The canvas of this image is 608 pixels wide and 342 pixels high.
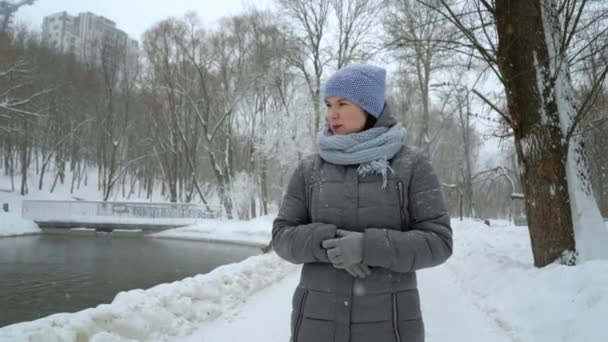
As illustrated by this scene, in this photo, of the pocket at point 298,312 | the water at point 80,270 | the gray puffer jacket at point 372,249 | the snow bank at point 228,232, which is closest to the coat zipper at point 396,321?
the gray puffer jacket at point 372,249

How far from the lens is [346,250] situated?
1.65 metres

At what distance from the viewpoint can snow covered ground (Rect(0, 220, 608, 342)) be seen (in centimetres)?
406

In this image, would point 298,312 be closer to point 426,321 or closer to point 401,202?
point 401,202

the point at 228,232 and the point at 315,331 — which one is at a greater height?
the point at 315,331

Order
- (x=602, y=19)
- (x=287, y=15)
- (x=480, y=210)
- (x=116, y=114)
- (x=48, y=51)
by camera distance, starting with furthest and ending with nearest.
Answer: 1. (x=480, y=210)
2. (x=116, y=114)
3. (x=48, y=51)
4. (x=287, y=15)
5. (x=602, y=19)

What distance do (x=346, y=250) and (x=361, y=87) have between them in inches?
30.2

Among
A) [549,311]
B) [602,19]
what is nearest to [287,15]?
[602,19]

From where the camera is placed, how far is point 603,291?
4156 millimetres

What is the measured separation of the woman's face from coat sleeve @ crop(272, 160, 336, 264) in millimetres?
256

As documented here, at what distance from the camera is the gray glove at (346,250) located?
64.9 inches

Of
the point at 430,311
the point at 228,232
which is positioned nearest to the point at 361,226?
the point at 430,311

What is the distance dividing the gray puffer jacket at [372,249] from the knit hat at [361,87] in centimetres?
Result: 26

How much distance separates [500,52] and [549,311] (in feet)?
13.3

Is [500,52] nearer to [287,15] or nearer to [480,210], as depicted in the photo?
[287,15]
